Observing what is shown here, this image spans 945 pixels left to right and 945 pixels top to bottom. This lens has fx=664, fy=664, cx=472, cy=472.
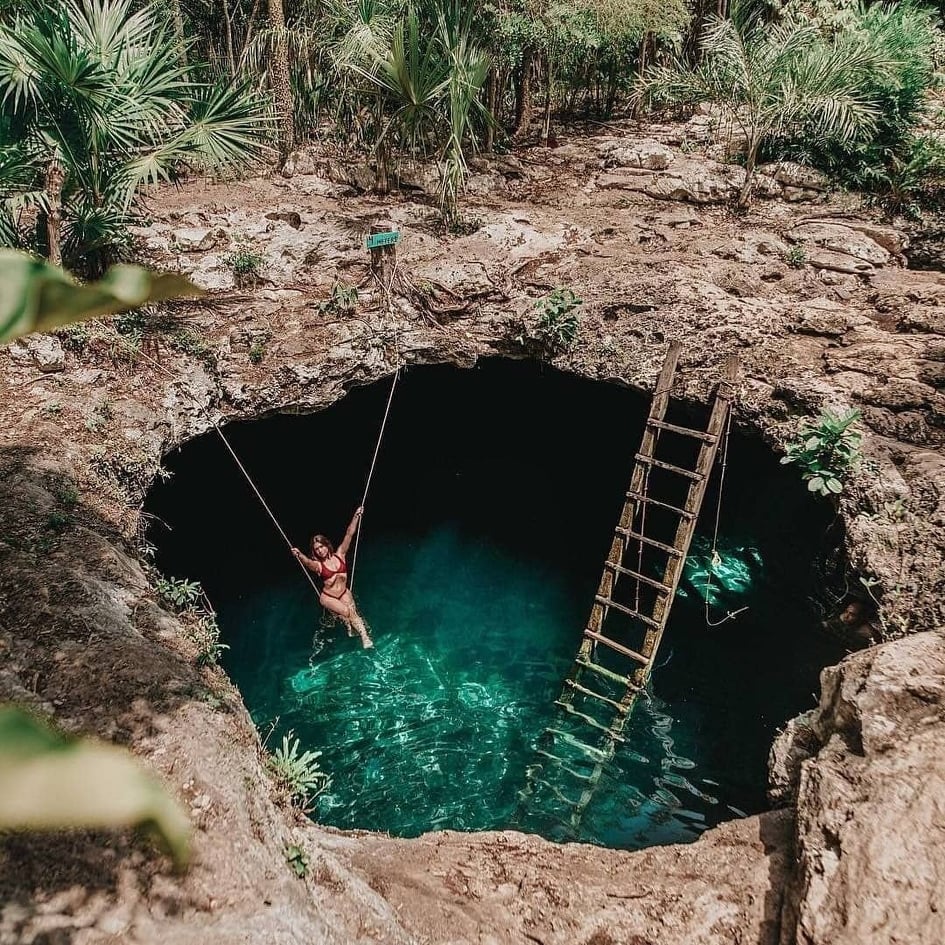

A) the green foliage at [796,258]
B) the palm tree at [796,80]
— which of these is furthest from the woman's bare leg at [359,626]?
the palm tree at [796,80]

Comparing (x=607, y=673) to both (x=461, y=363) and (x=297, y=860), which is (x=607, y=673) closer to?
(x=461, y=363)

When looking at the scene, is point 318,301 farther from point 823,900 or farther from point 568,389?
point 823,900

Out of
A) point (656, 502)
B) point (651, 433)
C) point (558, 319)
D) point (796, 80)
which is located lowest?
point (656, 502)

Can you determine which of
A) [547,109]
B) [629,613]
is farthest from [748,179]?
[629,613]

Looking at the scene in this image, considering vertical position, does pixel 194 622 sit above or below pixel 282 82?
below

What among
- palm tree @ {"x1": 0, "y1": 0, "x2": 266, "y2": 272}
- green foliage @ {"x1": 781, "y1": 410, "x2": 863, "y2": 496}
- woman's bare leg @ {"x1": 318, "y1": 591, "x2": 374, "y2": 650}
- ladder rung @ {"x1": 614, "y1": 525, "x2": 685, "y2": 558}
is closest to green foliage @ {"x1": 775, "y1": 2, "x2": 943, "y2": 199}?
green foliage @ {"x1": 781, "y1": 410, "x2": 863, "y2": 496}

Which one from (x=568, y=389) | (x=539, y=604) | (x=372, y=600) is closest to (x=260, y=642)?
(x=372, y=600)
